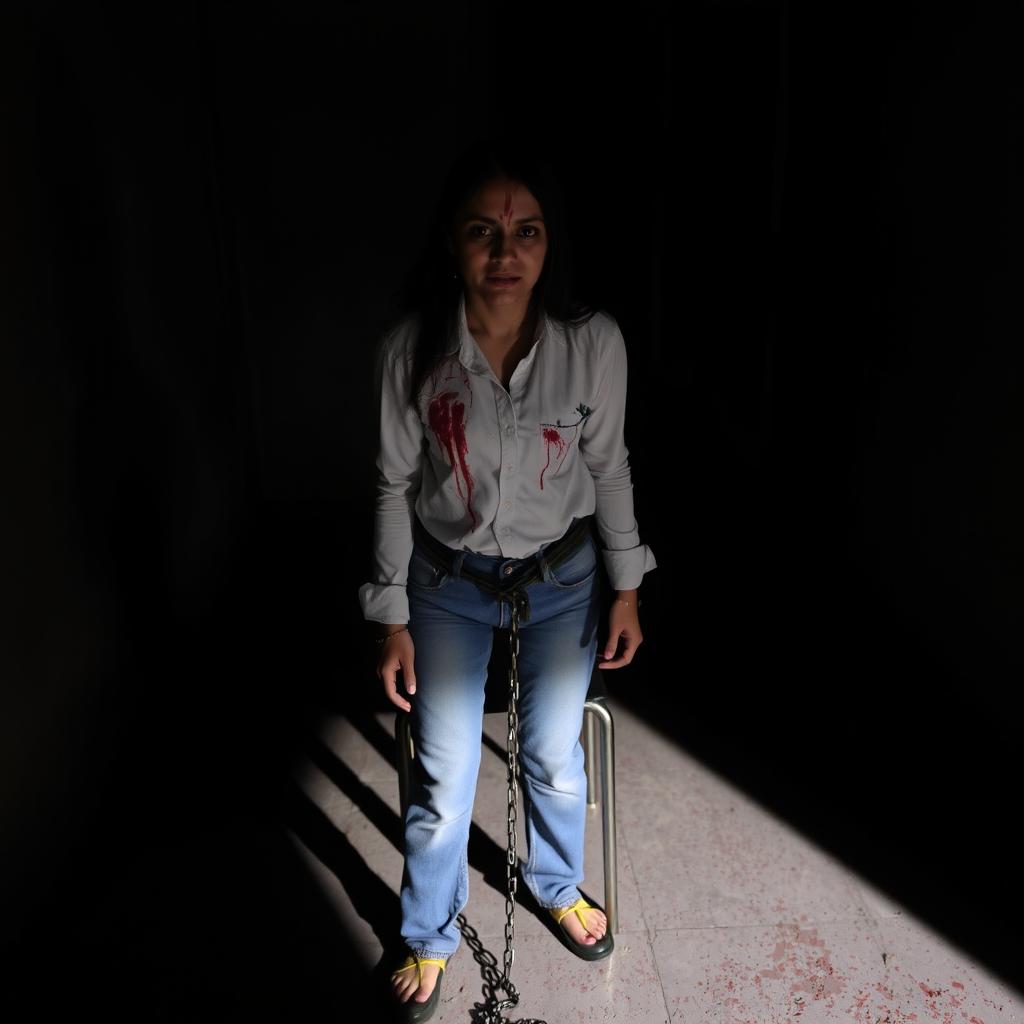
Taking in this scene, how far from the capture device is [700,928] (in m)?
1.95

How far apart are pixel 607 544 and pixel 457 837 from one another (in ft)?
2.13

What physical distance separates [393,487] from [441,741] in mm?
482

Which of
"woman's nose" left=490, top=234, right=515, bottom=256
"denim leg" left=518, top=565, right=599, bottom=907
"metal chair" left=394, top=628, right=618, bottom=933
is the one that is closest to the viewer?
"woman's nose" left=490, top=234, right=515, bottom=256

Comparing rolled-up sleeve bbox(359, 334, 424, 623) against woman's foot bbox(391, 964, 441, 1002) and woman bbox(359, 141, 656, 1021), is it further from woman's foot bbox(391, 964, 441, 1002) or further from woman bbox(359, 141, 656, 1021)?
woman's foot bbox(391, 964, 441, 1002)

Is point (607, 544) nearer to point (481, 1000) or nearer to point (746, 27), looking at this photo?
point (481, 1000)

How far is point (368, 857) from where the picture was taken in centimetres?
218

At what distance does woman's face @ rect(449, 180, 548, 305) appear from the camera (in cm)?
143

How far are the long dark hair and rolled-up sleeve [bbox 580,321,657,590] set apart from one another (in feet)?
0.34

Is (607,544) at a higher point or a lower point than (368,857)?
higher

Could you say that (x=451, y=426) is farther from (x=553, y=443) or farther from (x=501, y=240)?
(x=501, y=240)

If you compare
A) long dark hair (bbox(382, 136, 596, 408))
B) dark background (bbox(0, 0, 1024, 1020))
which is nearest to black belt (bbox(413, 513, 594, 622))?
long dark hair (bbox(382, 136, 596, 408))

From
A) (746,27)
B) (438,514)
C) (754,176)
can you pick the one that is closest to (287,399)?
(754,176)

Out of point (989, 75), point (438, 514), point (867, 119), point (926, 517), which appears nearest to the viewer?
point (438, 514)

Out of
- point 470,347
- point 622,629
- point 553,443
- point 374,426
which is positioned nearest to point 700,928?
point 622,629
